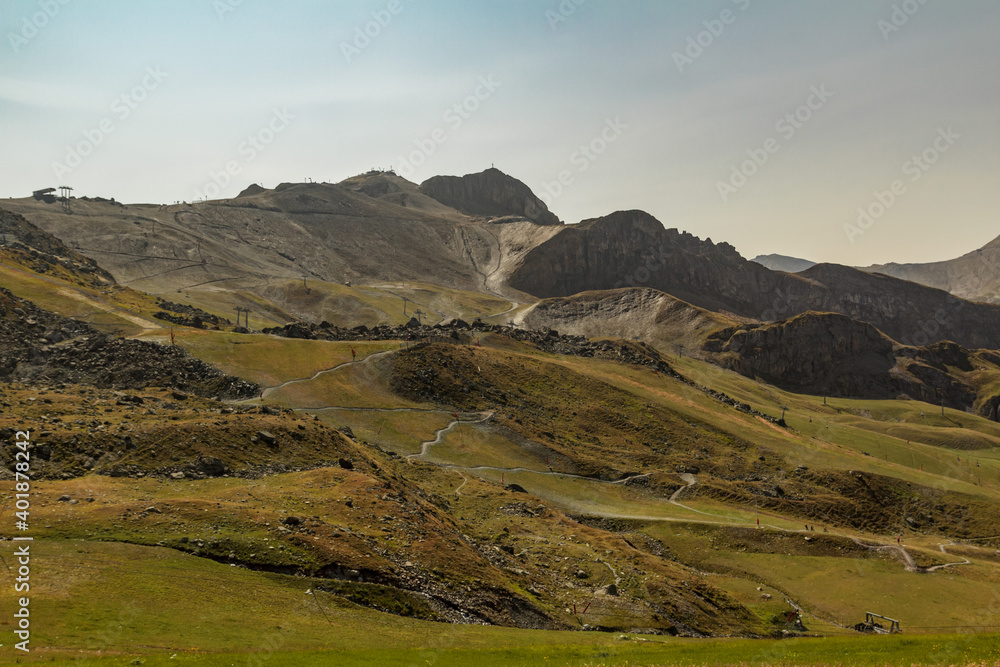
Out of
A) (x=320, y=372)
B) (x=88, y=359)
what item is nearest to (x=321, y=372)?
(x=320, y=372)

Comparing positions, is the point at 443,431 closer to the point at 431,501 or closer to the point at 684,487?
the point at 431,501

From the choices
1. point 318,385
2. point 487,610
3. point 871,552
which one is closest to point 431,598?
point 487,610

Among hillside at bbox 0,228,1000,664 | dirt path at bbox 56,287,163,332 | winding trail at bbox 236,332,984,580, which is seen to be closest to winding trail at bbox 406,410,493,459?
winding trail at bbox 236,332,984,580

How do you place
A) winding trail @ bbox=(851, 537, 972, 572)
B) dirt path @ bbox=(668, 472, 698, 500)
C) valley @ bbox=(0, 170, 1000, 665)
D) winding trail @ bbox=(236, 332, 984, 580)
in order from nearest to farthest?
valley @ bbox=(0, 170, 1000, 665)
winding trail @ bbox=(851, 537, 972, 572)
winding trail @ bbox=(236, 332, 984, 580)
dirt path @ bbox=(668, 472, 698, 500)

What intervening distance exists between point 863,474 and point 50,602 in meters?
100

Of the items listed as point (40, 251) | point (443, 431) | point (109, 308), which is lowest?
point (443, 431)

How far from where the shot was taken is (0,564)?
2628cm

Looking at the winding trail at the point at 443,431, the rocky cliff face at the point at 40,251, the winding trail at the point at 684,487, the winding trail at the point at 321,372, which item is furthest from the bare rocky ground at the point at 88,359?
the winding trail at the point at 684,487

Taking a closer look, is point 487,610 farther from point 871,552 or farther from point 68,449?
point 871,552

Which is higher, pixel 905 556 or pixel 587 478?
pixel 587 478

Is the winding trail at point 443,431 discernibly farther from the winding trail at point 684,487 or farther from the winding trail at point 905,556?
the winding trail at point 905,556

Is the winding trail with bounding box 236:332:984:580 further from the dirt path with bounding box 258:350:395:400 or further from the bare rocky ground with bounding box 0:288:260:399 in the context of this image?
the bare rocky ground with bounding box 0:288:260:399

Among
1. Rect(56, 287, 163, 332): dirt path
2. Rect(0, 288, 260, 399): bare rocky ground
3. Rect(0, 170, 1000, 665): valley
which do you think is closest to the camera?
Rect(0, 170, 1000, 665): valley

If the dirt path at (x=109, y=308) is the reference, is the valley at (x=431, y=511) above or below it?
below
